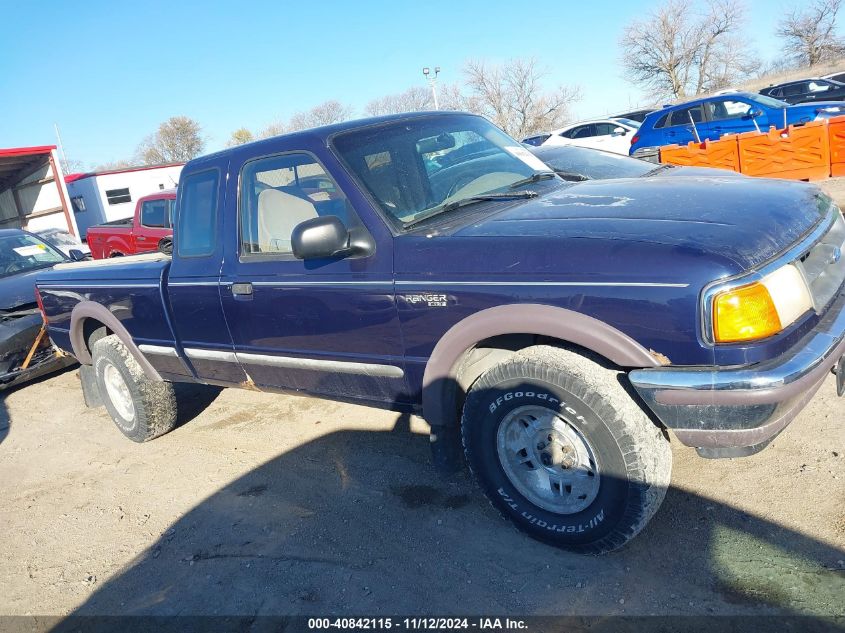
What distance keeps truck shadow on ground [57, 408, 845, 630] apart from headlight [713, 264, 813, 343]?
39.2 inches

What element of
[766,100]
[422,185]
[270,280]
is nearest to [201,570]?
[270,280]

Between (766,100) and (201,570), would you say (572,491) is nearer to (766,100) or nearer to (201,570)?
(201,570)

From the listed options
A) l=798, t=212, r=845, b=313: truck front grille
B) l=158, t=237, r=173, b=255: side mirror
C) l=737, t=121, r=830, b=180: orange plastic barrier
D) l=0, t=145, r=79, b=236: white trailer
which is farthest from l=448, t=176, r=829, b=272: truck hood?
l=0, t=145, r=79, b=236: white trailer

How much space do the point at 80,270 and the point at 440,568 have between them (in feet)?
12.8

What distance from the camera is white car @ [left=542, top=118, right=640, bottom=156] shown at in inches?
711

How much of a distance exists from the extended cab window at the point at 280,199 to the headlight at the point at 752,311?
1866 millimetres

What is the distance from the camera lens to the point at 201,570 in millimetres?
3166

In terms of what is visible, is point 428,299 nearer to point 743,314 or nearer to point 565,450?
point 565,450

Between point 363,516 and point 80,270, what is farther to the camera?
point 80,270

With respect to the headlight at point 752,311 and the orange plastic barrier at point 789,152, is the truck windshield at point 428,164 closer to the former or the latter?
the headlight at point 752,311

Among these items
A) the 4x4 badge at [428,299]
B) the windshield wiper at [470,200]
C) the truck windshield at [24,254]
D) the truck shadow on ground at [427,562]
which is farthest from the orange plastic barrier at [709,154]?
the truck windshield at [24,254]

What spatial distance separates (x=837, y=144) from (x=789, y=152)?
0.72m

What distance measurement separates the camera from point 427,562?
2945 millimetres

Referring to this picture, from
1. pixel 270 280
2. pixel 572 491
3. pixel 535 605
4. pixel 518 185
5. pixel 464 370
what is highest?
pixel 518 185
